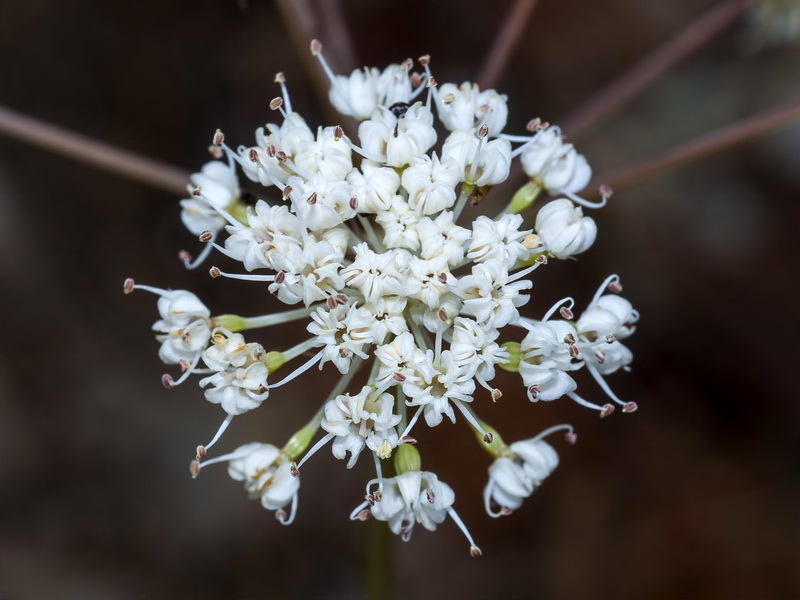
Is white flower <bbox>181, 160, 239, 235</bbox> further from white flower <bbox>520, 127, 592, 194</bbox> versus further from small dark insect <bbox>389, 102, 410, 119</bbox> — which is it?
white flower <bbox>520, 127, 592, 194</bbox>

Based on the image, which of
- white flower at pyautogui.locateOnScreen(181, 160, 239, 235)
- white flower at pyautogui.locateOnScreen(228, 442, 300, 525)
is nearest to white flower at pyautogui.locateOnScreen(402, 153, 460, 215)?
white flower at pyautogui.locateOnScreen(181, 160, 239, 235)

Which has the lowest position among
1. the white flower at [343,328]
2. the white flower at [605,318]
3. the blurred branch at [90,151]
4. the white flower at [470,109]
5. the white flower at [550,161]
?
the white flower at [605,318]

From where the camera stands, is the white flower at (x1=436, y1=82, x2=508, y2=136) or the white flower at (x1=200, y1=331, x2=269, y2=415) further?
the white flower at (x1=436, y1=82, x2=508, y2=136)

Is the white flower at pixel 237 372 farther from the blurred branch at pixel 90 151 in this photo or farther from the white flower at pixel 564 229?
the white flower at pixel 564 229

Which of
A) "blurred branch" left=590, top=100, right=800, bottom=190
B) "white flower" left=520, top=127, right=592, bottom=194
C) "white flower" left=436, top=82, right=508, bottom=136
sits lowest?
"blurred branch" left=590, top=100, right=800, bottom=190

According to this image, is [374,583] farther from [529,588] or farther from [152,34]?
[152,34]

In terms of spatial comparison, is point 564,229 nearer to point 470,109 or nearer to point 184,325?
point 470,109

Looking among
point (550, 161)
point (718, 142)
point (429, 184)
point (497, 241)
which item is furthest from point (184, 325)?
point (718, 142)

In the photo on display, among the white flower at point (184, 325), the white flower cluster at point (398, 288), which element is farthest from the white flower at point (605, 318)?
the white flower at point (184, 325)
